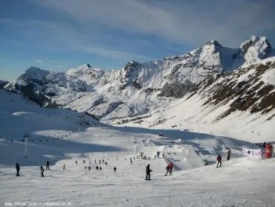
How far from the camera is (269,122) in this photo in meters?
154

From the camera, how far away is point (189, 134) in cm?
12256

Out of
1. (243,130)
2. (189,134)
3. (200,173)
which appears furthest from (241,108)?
(200,173)

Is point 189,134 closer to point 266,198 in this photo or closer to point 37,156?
point 37,156

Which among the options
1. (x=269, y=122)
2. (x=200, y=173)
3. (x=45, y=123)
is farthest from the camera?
(x=269, y=122)

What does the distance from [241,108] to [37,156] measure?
141634mm

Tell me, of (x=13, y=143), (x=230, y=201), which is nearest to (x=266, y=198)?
(x=230, y=201)

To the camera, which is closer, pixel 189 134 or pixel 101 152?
pixel 101 152

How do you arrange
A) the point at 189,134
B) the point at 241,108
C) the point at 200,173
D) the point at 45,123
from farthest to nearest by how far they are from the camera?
the point at 241,108 < the point at 189,134 < the point at 45,123 < the point at 200,173

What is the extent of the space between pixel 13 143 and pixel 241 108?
142 metres

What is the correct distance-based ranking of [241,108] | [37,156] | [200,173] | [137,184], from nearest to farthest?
[137,184]
[200,173]
[37,156]
[241,108]

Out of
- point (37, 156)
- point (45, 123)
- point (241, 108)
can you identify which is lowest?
point (37, 156)

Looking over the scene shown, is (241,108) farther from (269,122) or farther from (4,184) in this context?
(4,184)

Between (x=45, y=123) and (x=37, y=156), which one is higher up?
(x=45, y=123)

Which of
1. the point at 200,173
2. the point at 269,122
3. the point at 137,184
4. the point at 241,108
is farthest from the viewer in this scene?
the point at 241,108
